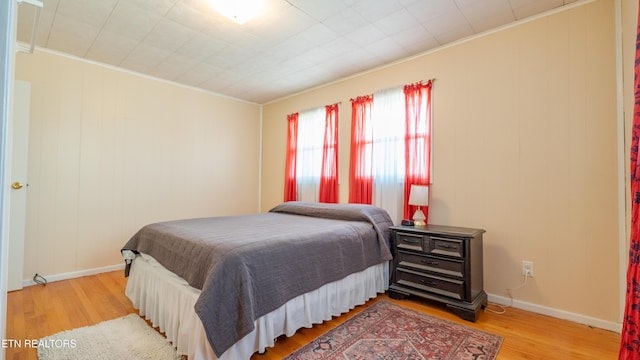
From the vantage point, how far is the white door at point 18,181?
112 inches

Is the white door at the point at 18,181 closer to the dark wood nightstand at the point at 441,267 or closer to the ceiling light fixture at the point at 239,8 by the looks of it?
the ceiling light fixture at the point at 239,8

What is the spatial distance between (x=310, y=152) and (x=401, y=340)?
113 inches

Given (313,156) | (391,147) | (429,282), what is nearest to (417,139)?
(391,147)

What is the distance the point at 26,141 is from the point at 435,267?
4.17 m

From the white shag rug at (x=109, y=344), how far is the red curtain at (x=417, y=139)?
251cm

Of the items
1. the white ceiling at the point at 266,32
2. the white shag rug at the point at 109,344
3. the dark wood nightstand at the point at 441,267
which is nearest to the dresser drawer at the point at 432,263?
the dark wood nightstand at the point at 441,267

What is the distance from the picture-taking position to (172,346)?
190 centimetres

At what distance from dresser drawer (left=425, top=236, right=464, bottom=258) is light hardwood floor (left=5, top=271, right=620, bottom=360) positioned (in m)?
0.50

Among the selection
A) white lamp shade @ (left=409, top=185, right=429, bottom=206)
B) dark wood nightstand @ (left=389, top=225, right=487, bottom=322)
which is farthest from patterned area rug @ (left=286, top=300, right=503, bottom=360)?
white lamp shade @ (left=409, top=185, right=429, bottom=206)

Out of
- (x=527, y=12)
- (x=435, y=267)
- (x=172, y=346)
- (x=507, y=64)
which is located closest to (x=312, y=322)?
(x=172, y=346)

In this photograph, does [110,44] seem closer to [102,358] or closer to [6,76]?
[6,76]

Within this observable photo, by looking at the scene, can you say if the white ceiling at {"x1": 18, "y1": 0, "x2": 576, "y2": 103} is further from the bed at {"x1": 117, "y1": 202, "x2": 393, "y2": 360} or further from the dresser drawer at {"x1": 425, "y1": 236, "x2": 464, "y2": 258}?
the dresser drawer at {"x1": 425, "y1": 236, "x2": 464, "y2": 258}

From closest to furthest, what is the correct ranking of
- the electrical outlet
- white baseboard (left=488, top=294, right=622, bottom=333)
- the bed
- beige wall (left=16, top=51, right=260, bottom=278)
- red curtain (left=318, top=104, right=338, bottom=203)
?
the bed < white baseboard (left=488, top=294, right=622, bottom=333) < the electrical outlet < beige wall (left=16, top=51, right=260, bottom=278) < red curtain (left=318, top=104, right=338, bottom=203)

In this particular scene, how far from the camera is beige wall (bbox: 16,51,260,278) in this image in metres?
3.12
